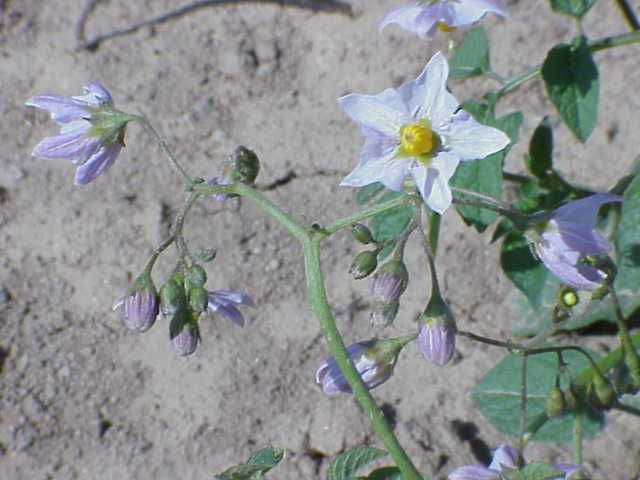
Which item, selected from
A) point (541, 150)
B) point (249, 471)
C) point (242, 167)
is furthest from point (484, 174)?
point (249, 471)

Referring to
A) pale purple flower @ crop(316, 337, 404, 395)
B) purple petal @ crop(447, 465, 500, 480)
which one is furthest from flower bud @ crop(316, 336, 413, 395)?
purple petal @ crop(447, 465, 500, 480)

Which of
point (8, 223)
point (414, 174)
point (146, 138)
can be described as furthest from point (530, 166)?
point (8, 223)

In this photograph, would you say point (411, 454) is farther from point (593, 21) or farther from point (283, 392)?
point (593, 21)

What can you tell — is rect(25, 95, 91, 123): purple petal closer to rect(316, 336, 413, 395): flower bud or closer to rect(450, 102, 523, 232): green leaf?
rect(316, 336, 413, 395): flower bud

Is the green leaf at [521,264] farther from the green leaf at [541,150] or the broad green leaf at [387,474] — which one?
the broad green leaf at [387,474]

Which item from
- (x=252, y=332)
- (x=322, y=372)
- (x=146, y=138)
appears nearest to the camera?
(x=322, y=372)

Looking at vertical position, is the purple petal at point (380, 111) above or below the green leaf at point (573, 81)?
above

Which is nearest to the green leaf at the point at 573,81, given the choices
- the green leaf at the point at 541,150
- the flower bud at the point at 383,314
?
the green leaf at the point at 541,150
